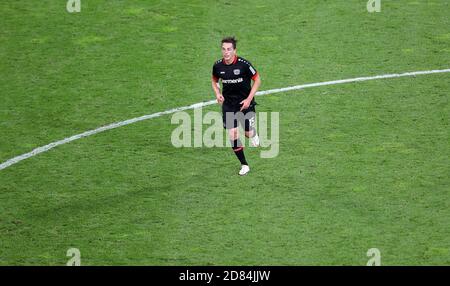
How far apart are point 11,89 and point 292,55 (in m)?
5.52

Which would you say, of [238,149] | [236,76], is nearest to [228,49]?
[236,76]

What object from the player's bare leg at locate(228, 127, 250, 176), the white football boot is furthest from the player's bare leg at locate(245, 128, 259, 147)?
the white football boot

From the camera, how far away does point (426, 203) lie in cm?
1420

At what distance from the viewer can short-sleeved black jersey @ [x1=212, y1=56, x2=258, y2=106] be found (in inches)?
602

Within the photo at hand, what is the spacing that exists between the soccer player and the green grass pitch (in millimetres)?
567

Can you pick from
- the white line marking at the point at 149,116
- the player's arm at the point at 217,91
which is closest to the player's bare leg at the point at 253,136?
the player's arm at the point at 217,91

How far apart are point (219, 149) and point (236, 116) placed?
108cm

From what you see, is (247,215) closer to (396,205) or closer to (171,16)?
(396,205)

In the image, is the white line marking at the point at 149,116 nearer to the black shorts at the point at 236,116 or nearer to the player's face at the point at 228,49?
the black shorts at the point at 236,116

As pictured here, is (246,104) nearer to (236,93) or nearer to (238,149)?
(236,93)

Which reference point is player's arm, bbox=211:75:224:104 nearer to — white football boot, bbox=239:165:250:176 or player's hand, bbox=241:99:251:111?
player's hand, bbox=241:99:251:111

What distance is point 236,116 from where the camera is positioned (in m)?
15.5

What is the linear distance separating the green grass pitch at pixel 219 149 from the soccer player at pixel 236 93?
57cm

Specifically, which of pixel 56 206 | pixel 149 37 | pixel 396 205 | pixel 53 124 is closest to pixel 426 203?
pixel 396 205
